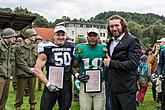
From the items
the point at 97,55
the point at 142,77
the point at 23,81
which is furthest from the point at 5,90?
the point at 142,77

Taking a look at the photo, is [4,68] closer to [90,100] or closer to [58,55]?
[58,55]

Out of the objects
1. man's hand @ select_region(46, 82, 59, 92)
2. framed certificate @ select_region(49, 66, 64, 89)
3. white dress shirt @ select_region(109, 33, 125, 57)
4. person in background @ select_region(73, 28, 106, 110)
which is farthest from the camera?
person in background @ select_region(73, 28, 106, 110)

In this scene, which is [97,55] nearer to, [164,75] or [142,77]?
[164,75]

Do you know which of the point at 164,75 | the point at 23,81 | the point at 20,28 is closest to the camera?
the point at 164,75

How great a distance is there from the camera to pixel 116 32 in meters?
4.81

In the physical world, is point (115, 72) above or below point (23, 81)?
above

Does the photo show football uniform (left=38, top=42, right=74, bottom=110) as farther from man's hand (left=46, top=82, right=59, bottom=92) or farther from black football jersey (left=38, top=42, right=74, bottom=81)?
man's hand (left=46, top=82, right=59, bottom=92)

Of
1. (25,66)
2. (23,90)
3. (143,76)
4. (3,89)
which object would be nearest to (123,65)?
(3,89)

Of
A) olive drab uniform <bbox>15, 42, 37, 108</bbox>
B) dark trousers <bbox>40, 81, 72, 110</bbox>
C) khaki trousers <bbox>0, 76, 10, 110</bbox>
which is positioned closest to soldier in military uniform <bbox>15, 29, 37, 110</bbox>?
olive drab uniform <bbox>15, 42, 37, 108</bbox>

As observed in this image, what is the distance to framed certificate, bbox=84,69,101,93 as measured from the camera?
558 cm

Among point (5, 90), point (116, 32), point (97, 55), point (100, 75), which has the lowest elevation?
point (5, 90)

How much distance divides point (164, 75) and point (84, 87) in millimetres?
2142

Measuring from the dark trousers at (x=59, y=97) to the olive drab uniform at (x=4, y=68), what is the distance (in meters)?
1.86

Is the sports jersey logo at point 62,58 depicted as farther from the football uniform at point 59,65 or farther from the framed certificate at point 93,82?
the framed certificate at point 93,82
